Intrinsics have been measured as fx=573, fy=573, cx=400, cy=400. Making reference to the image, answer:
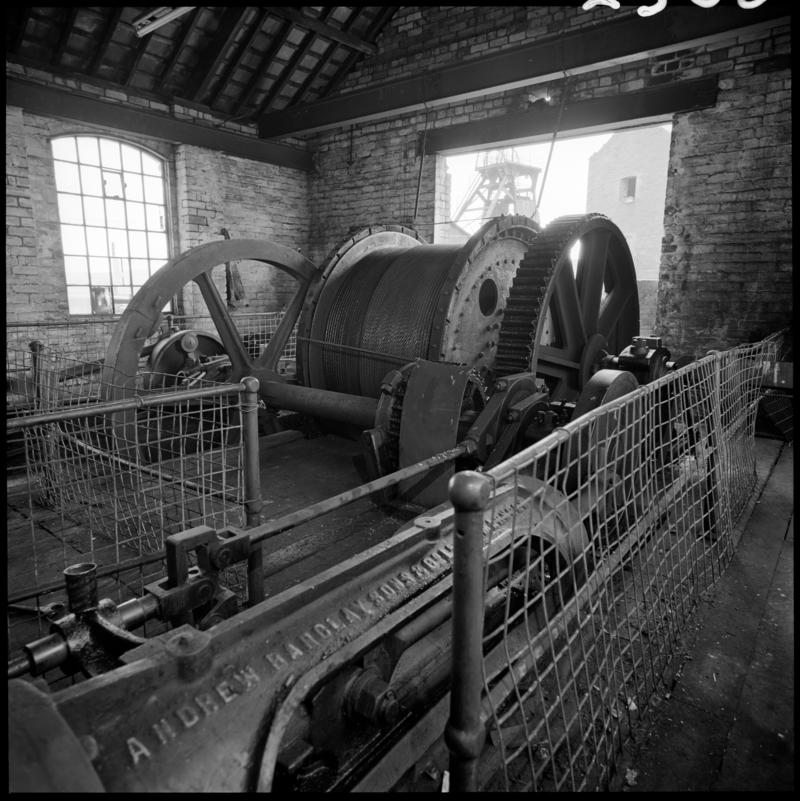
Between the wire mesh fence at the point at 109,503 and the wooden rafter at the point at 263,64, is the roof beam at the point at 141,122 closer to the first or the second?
the wooden rafter at the point at 263,64

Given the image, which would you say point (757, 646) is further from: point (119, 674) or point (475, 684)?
point (119, 674)

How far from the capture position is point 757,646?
8.57 feet

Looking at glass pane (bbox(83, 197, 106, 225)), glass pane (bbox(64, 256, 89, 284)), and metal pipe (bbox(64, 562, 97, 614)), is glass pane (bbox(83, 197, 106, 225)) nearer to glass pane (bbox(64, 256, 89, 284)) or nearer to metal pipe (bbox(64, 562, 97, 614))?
glass pane (bbox(64, 256, 89, 284))

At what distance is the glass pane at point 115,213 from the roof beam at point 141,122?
110 cm

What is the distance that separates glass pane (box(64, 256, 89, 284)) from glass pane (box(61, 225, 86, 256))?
0.27 feet

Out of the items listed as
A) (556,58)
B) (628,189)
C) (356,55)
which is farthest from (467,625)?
(628,189)

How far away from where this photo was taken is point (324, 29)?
9.03 metres

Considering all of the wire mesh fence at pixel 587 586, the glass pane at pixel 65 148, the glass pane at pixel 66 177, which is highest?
the glass pane at pixel 65 148

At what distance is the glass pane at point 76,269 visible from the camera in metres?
8.55

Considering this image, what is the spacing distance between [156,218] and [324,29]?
160 inches

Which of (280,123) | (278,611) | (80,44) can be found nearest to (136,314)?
(278,611)

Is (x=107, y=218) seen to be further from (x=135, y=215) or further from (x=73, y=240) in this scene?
(x=73, y=240)

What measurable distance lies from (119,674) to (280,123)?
10713 millimetres

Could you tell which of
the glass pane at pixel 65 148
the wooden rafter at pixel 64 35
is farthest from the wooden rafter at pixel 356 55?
the glass pane at pixel 65 148
